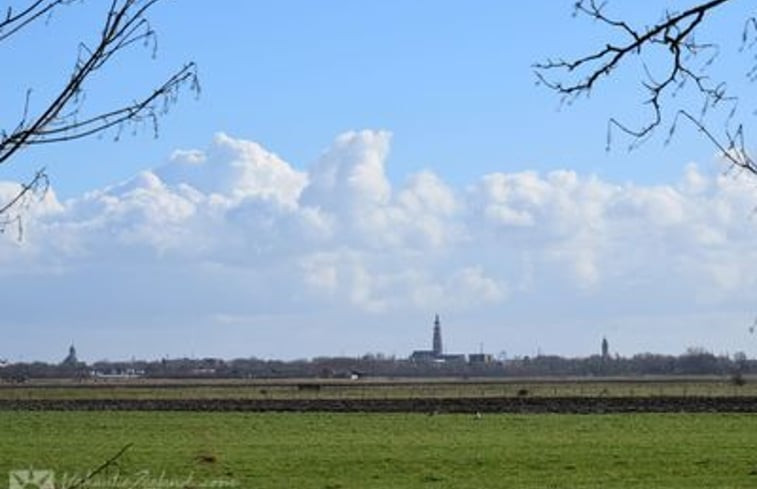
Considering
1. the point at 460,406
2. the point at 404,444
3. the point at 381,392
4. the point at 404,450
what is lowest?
the point at 404,450

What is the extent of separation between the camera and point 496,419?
1981 inches

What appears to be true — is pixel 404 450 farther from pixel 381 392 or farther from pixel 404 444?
pixel 381 392

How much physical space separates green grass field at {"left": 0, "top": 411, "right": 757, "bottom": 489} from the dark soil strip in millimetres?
5863

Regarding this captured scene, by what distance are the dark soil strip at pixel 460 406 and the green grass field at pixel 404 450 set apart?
231 inches

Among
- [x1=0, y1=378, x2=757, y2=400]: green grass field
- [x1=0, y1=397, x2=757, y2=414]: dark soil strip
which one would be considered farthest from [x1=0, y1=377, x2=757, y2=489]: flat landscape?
[x1=0, y1=378, x2=757, y2=400]: green grass field

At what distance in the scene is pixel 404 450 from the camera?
3375 centimetres

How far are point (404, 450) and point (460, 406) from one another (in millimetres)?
28148

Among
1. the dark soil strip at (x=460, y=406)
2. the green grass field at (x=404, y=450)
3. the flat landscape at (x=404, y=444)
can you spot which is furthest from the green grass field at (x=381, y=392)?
the green grass field at (x=404, y=450)

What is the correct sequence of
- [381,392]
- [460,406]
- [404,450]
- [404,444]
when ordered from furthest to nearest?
1. [381,392]
2. [460,406]
3. [404,444]
4. [404,450]

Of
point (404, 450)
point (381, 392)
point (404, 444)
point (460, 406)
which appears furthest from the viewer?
point (381, 392)

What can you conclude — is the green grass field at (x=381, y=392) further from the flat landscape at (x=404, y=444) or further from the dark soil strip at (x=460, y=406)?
the flat landscape at (x=404, y=444)

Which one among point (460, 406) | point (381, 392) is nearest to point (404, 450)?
point (460, 406)

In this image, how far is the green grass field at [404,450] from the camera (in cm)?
2641

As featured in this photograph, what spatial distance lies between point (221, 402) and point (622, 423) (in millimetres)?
29008
